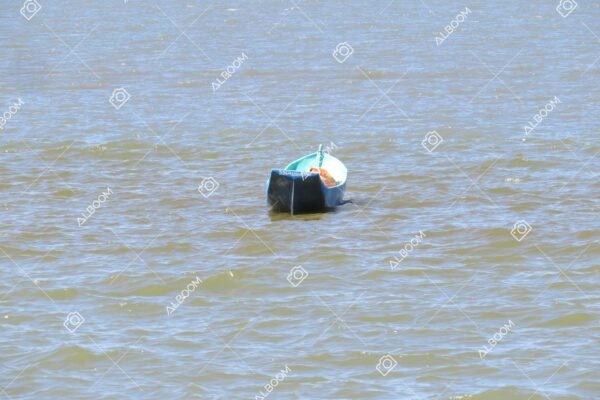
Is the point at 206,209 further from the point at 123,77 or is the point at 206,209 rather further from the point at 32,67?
the point at 32,67

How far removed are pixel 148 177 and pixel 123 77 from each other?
52.8 ft

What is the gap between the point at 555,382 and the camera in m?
14.2

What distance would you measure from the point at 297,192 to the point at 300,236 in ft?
4.04

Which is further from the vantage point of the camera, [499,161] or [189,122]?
[189,122]

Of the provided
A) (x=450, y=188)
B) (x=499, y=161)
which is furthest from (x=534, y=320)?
(x=499, y=161)
